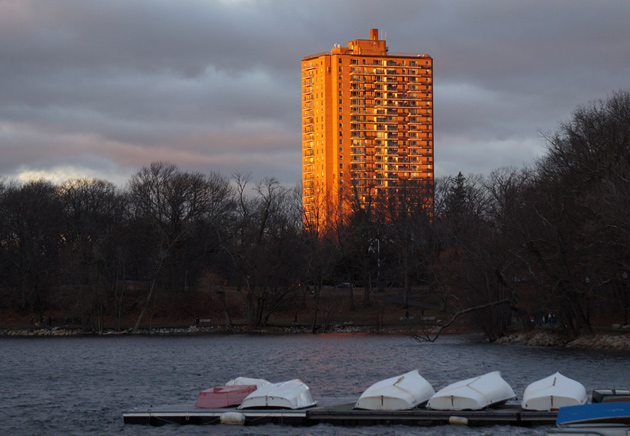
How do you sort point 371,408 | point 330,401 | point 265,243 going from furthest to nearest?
point 265,243 → point 330,401 → point 371,408

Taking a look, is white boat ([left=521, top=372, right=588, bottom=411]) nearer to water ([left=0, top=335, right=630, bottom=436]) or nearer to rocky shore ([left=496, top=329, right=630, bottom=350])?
water ([left=0, top=335, right=630, bottom=436])

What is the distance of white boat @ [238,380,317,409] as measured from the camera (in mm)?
29344

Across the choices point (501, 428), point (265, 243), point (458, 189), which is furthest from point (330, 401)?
point (458, 189)

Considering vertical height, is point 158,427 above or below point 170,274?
below

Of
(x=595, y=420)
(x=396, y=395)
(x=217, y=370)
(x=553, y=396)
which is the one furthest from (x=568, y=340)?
(x=595, y=420)

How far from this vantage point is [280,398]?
29.5 meters

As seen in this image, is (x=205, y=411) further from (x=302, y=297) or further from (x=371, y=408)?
(x=302, y=297)

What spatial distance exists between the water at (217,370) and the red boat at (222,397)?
5.91 feet

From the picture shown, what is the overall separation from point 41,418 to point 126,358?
2794cm

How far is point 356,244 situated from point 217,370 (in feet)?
194

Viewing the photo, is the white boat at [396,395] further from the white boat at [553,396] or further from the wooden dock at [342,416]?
the white boat at [553,396]

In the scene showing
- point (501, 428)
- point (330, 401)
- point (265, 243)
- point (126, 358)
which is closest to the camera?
point (501, 428)

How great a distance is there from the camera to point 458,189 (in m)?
125

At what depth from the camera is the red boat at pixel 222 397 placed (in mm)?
30406
